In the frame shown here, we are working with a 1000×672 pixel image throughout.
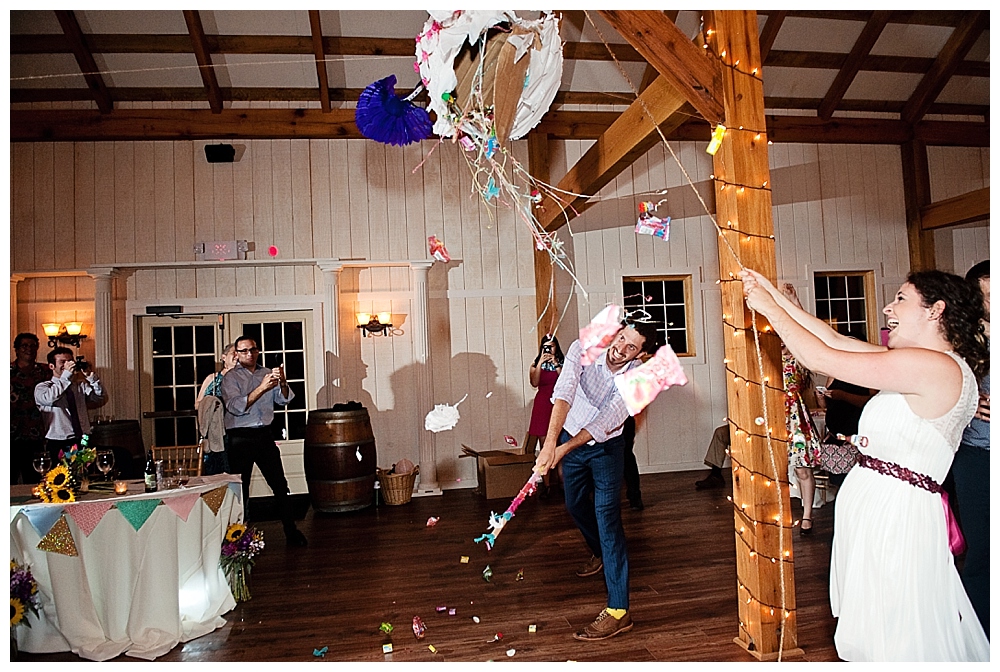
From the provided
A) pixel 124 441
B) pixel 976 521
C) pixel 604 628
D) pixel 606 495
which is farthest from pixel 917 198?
pixel 124 441

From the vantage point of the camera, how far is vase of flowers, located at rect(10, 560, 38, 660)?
2.65 m

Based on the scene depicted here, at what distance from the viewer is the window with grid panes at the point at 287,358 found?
6574 mm

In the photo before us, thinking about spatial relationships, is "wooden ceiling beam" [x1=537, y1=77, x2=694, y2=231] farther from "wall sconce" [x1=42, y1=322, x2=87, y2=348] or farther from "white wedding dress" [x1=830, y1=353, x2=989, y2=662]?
"wall sconce" [x1=42, y1=322, x2=87, y2=348]

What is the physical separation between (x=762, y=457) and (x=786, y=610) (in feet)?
1.90

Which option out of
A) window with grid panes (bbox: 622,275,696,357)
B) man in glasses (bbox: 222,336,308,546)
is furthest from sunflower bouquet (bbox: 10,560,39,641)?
window with grid panes (bbox: 622,275,696,357)

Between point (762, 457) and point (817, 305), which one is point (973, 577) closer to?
point (762, 457)

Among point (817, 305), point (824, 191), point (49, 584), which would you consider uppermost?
point (824, 191)

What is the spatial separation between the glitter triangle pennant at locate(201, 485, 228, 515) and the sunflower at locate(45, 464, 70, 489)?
21.2 inches

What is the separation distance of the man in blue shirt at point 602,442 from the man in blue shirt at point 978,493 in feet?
3.90

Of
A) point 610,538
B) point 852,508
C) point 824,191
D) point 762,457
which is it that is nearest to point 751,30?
point 762,457

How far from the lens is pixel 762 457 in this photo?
9.21 feet

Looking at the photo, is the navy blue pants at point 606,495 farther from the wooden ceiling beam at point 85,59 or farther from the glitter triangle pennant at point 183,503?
the wooden ceiling beam at point 85,59

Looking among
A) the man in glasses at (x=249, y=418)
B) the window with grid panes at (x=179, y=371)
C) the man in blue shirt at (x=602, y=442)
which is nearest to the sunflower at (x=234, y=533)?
the man in glasses at (x=249, y=418)

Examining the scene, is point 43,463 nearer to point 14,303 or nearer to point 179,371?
point 179,371
